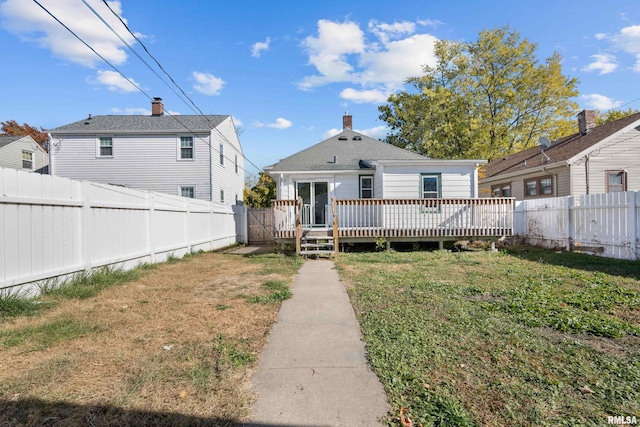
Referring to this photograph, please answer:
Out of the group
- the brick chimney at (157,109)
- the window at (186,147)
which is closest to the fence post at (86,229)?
the window at (186,147)

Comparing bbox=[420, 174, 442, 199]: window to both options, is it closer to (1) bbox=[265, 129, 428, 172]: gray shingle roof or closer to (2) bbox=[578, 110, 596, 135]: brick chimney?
(1) bbox=[265, 129, 428, 172]: gray shingle roof

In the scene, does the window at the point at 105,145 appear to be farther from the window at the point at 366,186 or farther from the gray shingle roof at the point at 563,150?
the gray shingle roof at the point at 563,150

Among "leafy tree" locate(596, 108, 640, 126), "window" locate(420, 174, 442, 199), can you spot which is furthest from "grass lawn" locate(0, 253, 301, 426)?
"leafy tree" locate(596, 108, 640, 126)

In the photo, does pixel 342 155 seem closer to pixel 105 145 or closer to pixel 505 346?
pixel 505 346

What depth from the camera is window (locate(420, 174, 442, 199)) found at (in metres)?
12.5

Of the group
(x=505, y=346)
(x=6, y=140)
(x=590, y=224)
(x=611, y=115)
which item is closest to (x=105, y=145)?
(x=6, y=140)

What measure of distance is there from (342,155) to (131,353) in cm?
1312

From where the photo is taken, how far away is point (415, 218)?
11531mm

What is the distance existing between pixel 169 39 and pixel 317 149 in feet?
26.4

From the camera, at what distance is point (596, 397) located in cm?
223

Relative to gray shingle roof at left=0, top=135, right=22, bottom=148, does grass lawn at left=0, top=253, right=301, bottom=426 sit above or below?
below

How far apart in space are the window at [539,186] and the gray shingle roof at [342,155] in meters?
7.11

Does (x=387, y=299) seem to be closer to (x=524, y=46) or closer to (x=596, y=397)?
(x=596, y=397)

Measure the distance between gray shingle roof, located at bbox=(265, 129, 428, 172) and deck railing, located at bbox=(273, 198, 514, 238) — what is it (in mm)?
2520
